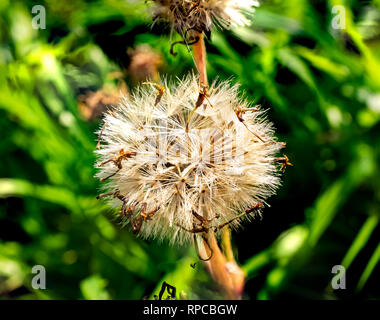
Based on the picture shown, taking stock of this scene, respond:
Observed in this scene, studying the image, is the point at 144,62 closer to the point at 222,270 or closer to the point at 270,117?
the point at 270,117

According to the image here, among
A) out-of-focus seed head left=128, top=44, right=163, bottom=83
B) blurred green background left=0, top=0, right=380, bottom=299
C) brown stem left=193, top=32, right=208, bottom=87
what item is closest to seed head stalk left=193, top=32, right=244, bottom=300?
brown stem left=193, top=32, right=208, bottom=87

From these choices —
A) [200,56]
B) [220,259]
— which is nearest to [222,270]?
[220,259]

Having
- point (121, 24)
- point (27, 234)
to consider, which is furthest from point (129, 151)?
point (27, 234)

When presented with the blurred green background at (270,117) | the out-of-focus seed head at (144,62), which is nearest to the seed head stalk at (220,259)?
the blurred green background at (270,117)

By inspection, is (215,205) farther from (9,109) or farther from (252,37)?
(9,109)

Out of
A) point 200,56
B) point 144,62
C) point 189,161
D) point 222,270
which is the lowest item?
point 222,270

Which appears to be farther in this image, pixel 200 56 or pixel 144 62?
pixel 144 62
